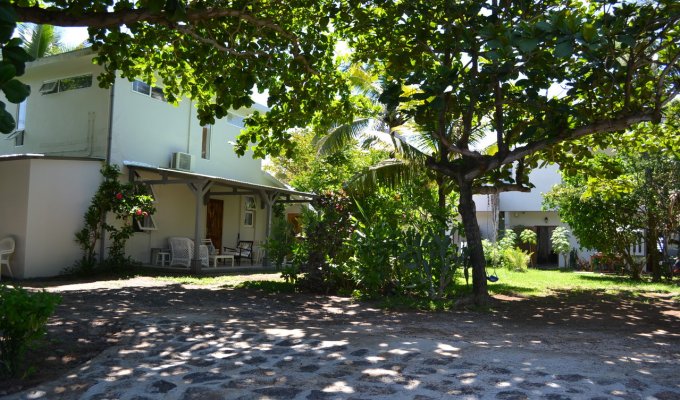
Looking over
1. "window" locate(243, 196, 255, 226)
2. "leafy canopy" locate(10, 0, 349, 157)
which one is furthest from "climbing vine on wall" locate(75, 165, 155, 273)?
"window" locate(243, 196, 255, 226)

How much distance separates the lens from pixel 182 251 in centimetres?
1653

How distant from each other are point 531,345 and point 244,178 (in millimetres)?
15180

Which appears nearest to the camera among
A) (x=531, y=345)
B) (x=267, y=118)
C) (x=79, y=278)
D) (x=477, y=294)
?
(x=531, y=345)

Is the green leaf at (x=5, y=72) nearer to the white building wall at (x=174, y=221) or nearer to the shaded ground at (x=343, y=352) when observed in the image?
the shaded ground at (x=343, y=352)

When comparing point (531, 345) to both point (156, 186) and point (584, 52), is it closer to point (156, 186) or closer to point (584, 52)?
point (584, 52)

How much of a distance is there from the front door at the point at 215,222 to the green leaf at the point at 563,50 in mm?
15038

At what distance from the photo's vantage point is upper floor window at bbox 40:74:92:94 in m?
15.8

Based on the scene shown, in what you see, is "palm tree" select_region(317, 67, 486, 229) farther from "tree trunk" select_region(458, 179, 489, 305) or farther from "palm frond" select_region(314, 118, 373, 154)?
"tree trunk" select_region(458, 179, 489, 305)

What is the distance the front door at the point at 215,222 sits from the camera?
18.8m

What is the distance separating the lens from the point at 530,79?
795cm

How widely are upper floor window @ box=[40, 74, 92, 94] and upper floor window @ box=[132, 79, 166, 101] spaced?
1.23 m

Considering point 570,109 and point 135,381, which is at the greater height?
point 570,109

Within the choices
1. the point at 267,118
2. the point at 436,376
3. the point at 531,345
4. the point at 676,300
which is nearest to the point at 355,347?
the point at 436,376

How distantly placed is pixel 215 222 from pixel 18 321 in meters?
14.6
